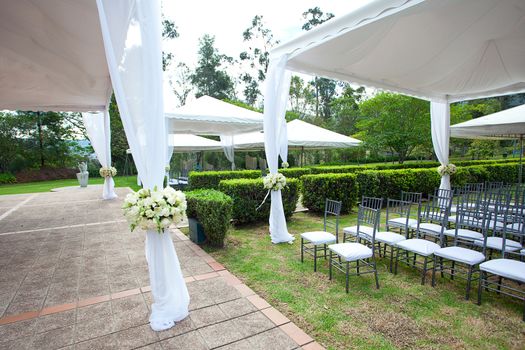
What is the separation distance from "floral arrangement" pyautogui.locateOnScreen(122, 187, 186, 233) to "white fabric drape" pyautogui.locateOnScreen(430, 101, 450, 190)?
787 cm

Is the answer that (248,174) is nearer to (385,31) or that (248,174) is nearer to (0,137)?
(385,31)

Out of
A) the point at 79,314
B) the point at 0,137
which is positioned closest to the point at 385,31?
the point at 79,314

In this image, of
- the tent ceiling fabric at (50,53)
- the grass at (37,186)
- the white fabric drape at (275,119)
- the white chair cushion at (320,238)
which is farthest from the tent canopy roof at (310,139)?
the grass at (37,186)

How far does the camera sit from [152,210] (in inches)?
93.9

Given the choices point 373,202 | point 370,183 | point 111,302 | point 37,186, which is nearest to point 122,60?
point 111,302

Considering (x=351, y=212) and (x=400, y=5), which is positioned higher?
(x=400, y=5)

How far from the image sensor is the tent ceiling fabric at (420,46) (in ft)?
10.6

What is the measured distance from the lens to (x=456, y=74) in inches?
221

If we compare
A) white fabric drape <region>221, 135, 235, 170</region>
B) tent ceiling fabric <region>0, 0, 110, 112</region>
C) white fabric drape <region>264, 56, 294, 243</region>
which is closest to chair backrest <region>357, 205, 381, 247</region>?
white fabric drape <region>264, 56, 294, 243</region>

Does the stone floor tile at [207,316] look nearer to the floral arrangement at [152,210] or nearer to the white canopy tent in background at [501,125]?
the floral arrangement at [152,210]

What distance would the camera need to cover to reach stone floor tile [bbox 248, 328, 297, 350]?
2180 mm

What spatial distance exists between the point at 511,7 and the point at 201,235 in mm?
5235

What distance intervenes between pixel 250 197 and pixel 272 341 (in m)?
3.71

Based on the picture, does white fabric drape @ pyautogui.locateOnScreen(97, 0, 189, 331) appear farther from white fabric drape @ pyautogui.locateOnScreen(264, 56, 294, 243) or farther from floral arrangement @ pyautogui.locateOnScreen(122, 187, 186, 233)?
white fabric drape @ pyautogui.locateOnScreen(264, 56, 294, 243)
